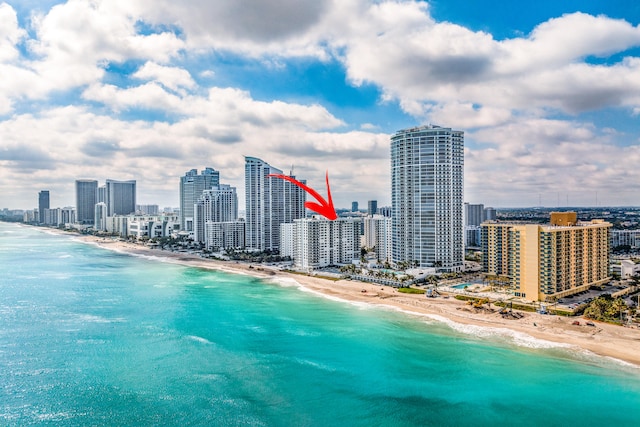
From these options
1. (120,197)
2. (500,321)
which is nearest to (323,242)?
(500,321)

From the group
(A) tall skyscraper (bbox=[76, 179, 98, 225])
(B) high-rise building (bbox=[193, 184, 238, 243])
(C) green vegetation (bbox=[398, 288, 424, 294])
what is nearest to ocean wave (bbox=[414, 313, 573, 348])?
(C) green vegetation (bbox=[398, 288, 424, 294])

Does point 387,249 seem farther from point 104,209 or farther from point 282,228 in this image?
point 104,209

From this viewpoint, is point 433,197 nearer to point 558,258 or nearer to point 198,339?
point 558,258

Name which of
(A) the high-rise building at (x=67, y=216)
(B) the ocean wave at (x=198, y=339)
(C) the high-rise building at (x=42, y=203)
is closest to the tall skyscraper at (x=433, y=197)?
(B) the ocean wave at (x=198, y=339)

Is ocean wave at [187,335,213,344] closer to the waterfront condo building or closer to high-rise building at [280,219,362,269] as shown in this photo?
high-rise building at [280,219,362,269]

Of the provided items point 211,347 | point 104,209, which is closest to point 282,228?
point 211,347

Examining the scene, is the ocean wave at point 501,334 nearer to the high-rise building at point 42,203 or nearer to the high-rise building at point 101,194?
the high-rise building at point 101,194
